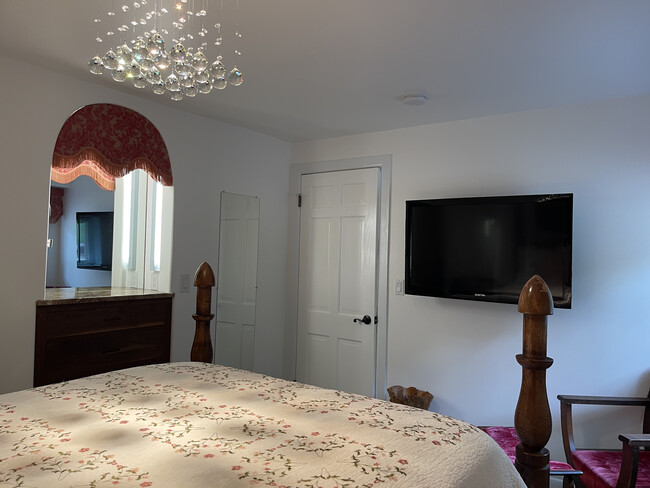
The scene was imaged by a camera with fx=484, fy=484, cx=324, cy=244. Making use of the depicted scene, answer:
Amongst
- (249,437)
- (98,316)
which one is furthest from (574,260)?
(98,316)

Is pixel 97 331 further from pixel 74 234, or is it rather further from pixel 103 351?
pixel 74 234

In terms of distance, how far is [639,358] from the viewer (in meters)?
3.04

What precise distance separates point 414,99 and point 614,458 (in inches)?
94.8

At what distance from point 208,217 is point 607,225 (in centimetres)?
287

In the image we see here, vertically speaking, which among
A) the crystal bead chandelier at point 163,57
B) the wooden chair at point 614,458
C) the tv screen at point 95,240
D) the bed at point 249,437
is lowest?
the wooden chair at point 614,458

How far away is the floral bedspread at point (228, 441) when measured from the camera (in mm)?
1120

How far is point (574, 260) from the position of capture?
128 inches

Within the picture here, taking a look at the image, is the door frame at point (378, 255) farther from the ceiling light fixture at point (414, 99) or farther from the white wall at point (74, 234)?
the white wall at point (74, 234)

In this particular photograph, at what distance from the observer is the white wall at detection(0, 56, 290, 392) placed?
2.75 metres

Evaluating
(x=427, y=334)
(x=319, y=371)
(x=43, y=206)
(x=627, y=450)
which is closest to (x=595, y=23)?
(x=627, y=450)

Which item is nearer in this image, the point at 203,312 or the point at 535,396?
the point at 535,396

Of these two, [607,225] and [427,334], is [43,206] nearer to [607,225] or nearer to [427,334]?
[427,334]

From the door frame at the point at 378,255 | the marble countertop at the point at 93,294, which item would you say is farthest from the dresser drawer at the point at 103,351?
the door frame at the point at 378,255

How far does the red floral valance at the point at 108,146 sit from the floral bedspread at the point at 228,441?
5.58ft
